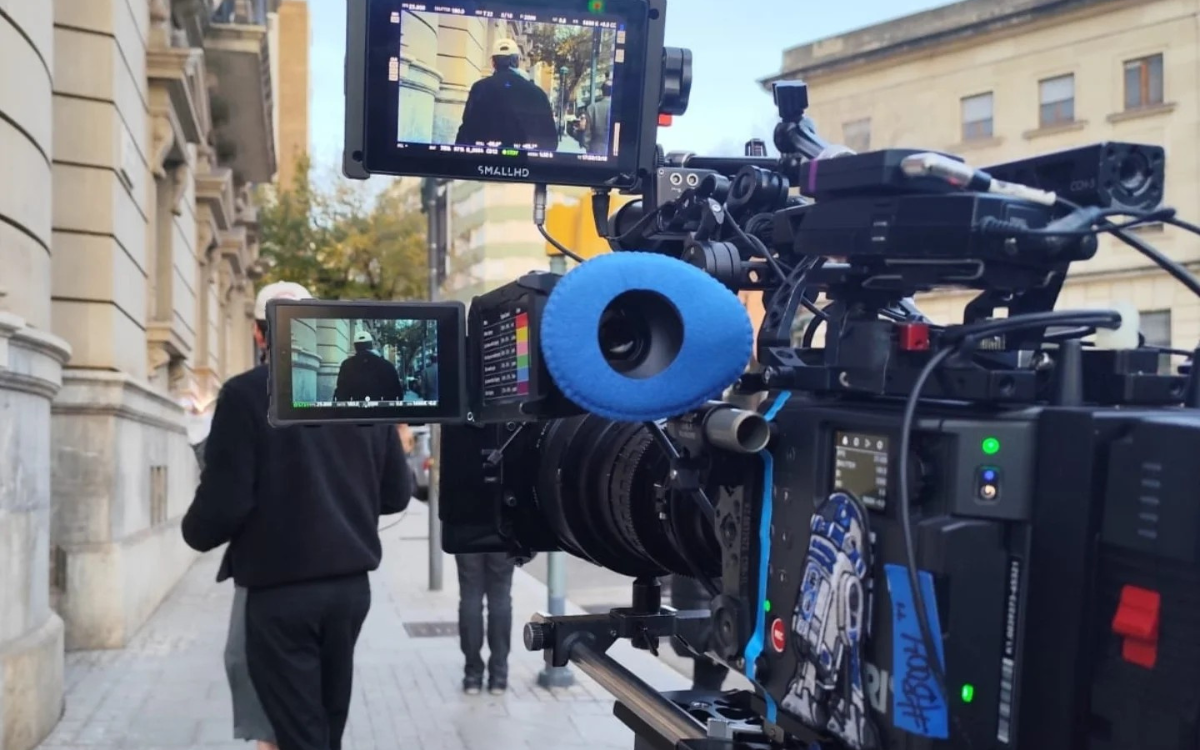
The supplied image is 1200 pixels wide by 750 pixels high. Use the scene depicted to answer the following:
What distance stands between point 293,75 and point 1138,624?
5976 centimetres

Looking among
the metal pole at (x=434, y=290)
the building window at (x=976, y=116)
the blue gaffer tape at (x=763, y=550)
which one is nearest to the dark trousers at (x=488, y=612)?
the metal pole at (x=434, y=290)

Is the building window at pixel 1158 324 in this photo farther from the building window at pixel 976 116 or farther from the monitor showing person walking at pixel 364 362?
the monitor showing person walking at pixel 364 362

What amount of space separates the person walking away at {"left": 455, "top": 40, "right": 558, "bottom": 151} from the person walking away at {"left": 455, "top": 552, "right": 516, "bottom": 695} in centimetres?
484

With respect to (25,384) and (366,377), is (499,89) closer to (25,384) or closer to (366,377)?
(366,377)

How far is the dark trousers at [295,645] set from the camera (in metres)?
4.15

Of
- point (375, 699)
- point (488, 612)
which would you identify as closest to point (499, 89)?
point (488, 612)

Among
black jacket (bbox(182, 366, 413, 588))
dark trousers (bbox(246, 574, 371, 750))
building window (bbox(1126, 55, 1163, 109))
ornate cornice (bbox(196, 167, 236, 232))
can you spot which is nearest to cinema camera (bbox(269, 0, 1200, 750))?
black jacket (bbox(182, 366, 413, 588))

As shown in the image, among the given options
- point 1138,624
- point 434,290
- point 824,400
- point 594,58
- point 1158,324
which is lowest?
point 1138,624

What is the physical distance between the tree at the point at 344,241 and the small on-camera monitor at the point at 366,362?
2206cm

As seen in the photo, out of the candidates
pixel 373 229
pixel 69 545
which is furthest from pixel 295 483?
pixel 373 229

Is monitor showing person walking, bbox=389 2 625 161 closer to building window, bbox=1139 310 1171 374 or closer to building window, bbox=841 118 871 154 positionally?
building window, bbox=1139 310 1171 374

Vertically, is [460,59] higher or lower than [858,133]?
lower

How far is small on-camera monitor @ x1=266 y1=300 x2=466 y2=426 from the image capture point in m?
2.32
